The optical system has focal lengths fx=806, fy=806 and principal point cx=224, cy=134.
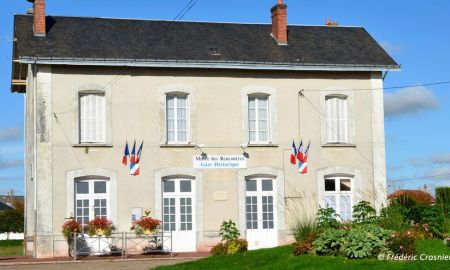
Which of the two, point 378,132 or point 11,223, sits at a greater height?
point 378,132

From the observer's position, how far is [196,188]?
2277cm

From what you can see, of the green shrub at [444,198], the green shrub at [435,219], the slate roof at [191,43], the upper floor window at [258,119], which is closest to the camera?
the green shrub at [435,219]

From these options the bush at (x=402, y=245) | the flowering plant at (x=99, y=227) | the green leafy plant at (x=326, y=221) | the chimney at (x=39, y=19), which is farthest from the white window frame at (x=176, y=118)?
the bush at (x=402, y=245)

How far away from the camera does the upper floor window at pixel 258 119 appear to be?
2353 cm

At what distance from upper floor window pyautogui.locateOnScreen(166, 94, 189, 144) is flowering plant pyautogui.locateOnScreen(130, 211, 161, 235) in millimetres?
2481

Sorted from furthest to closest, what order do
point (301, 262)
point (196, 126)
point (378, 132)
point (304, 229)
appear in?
1. point (378, 132)
2. point (196, 126)
3. point (304, 229)
4. point (301, 262)

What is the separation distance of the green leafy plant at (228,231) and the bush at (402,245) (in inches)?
327

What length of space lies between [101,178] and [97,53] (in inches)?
136

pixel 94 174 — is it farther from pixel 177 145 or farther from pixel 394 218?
pixel 394 218

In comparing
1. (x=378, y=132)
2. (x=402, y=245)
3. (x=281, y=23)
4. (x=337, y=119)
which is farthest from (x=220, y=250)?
(x=281, y=23)

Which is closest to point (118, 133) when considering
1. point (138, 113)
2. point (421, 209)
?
point (138, 113)

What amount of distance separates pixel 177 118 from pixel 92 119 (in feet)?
7.90

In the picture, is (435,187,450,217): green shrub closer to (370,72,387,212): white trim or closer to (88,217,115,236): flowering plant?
(370,72,387,212): white trim

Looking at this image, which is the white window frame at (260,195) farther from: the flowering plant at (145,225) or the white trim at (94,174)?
the white trim at (94,174)
